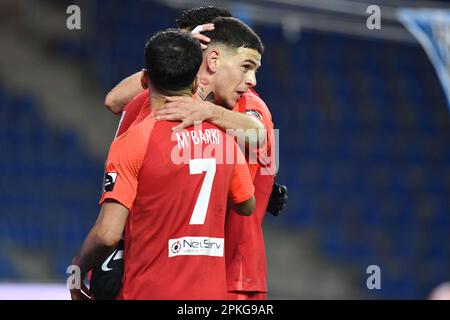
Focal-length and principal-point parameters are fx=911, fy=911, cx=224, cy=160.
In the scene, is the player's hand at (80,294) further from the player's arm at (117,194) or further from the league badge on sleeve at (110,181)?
the league badge on sleeve at (110,181)

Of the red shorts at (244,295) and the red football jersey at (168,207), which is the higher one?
the red football jersey at (168,207)

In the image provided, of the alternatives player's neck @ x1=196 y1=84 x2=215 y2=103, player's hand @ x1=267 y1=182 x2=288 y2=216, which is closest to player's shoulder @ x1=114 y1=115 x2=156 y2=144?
player's neck @ x1=196 y1=84 x2=215 y2=103

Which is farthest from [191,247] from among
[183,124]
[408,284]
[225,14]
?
[408,284]

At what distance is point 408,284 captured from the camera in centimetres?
825

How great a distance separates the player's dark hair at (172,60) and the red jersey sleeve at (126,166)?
0.18m

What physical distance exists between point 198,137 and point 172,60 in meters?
0.26

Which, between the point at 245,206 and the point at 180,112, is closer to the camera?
the point at 180,112

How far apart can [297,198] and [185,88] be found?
5.79 m

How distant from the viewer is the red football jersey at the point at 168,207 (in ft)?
8.98

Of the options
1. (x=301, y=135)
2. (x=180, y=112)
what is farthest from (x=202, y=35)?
(x=301, y=135)

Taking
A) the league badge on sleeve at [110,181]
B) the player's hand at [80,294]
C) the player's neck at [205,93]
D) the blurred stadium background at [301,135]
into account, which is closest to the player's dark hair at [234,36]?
the player's neck at [205,93]

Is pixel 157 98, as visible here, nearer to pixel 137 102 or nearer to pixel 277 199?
pixel 137 102

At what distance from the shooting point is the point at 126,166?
2730mm

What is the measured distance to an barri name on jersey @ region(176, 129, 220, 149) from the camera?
9.19 feet
